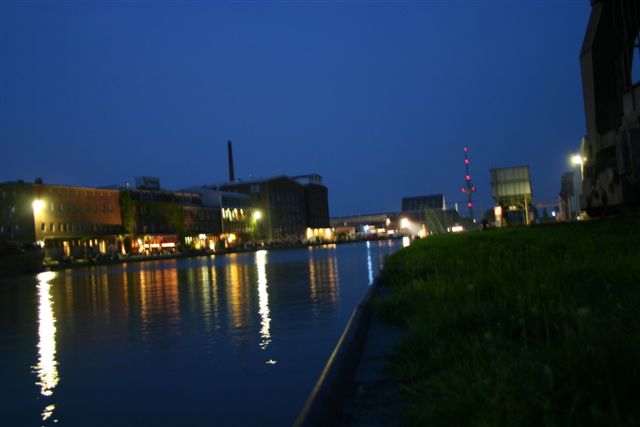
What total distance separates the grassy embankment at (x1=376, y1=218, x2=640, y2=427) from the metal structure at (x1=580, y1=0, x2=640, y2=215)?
6031 millimetres

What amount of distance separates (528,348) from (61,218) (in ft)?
264

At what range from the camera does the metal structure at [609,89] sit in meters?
13.6

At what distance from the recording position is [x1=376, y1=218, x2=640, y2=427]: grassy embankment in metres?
2.98

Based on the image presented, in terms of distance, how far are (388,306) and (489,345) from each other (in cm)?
487

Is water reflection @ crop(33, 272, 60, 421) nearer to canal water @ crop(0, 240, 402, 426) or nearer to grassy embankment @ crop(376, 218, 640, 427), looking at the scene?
canal water @ crop(0, 240, 402, 426)

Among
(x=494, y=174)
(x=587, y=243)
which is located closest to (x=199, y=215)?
(x=494, y=174)

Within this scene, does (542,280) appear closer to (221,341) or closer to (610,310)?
(610,310)

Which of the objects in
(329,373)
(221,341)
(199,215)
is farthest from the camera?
(199,215)

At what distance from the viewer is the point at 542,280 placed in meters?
6.60

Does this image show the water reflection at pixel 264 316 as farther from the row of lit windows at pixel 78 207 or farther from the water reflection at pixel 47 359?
the row of lit windows at pixel 78 207

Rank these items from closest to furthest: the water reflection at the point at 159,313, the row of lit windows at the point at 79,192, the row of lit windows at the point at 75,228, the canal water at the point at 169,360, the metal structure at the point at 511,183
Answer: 1. the canal water at the point at 169,360
2. the water reflection at the point at 159,313
3. the metal structure at the point at 511,183
4. the row of lit windows at the point at 75,228
5. the row of lit windows at the point at 79,192

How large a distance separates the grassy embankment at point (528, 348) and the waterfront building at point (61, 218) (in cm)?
6504

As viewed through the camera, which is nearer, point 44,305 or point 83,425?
point 83,425

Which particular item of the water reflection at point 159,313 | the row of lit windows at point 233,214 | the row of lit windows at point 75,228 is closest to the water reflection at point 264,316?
the water reflection at point 159,313
